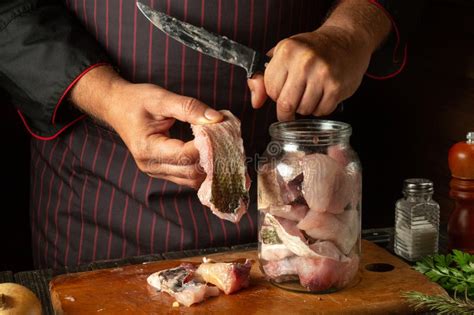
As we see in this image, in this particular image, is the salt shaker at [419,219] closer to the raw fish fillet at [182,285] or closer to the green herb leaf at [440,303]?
the green herb leaf at [440,303]

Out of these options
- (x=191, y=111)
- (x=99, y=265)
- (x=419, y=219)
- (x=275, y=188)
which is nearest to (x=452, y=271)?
(x=419, y=219)

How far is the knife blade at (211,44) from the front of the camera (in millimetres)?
1715

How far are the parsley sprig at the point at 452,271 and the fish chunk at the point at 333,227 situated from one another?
204mm

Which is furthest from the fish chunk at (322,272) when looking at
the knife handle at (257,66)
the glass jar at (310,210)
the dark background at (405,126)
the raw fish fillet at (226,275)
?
the dark background at (405,126)

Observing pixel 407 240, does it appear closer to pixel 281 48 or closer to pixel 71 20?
pixel 281 48

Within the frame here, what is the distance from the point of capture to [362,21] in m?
1.88

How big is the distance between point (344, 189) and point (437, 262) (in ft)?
1.01

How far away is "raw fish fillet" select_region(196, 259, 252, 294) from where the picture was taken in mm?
1530

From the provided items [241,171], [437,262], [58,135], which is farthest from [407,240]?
[58,135]

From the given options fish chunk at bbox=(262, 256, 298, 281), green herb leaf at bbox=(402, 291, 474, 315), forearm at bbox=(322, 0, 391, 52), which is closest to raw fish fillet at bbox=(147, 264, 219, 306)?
fish chunk at bbox=(262, 256, 298, 281)

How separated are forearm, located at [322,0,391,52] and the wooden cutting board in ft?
1.77

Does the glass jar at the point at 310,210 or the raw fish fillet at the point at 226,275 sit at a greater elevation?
the glass jar at the point at 310,210

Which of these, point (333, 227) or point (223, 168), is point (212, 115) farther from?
point (333, 227)

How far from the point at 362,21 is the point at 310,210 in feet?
1.93
